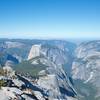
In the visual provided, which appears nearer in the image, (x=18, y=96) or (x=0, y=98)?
(x=0, y=98)

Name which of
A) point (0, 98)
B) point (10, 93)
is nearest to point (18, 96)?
point (10, 93)

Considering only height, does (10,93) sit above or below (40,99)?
above

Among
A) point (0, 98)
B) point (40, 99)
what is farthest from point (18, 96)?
point (40, 99)

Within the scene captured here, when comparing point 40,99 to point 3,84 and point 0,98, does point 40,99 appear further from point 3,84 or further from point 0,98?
point 0,98

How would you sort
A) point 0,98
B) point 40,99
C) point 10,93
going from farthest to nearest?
1. point 40,99
2. point 10,93
3. point 0,98

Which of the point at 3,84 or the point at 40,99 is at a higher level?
the point at 3,84

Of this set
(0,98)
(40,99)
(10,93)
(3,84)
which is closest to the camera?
(0,98)

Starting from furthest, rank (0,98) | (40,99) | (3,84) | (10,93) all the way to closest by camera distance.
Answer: (40,99) → (3,84) → (10,93) → (0,98)

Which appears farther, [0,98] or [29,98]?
[29,98]

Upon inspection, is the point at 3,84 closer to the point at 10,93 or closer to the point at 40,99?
the point at 10,93
